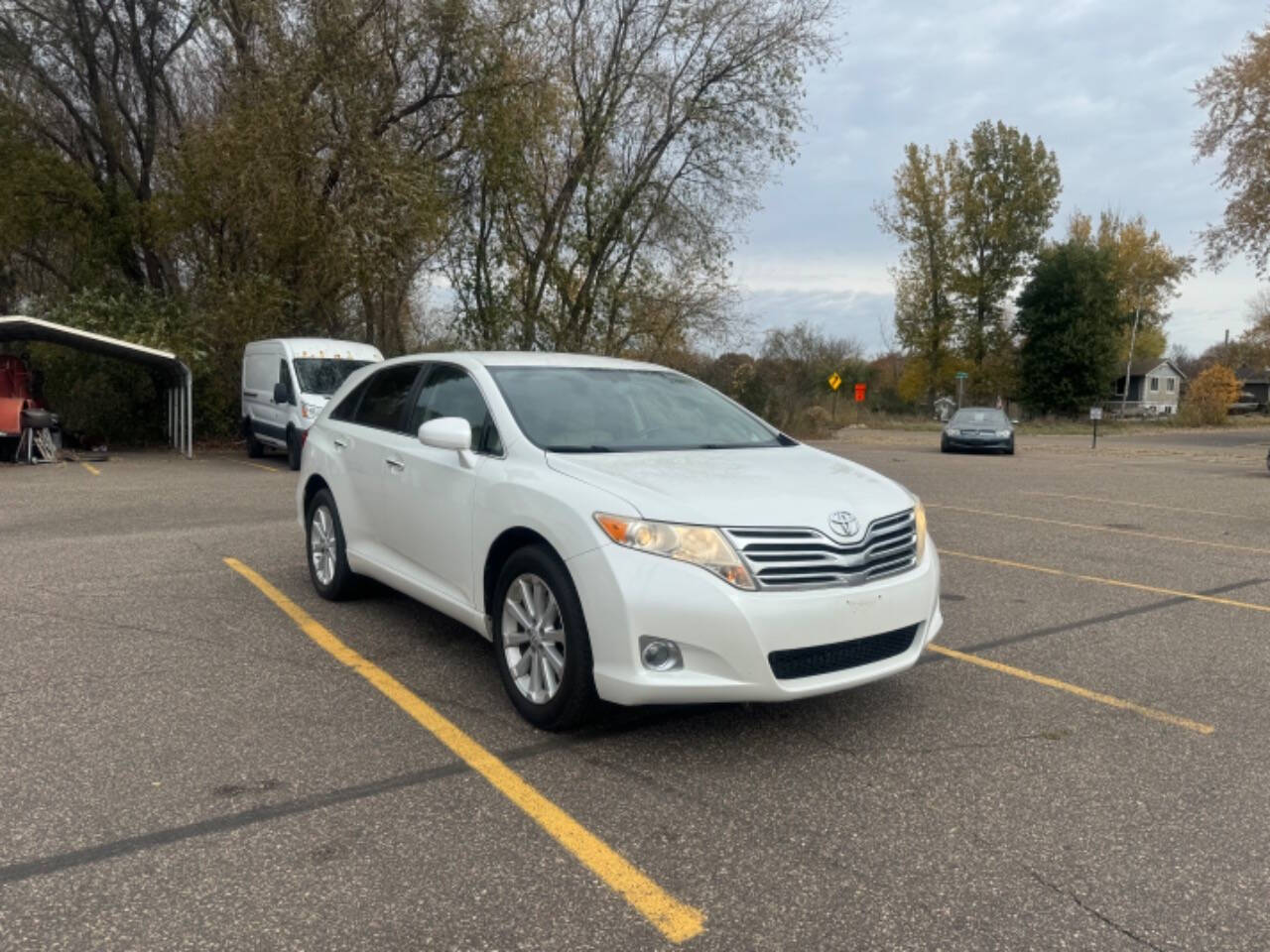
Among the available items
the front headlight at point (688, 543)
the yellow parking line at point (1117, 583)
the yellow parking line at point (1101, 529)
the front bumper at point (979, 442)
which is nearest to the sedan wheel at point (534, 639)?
the front headlight at point (688, 543)

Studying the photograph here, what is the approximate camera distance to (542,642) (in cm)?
401

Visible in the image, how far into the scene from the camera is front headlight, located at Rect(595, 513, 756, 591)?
3.56 m

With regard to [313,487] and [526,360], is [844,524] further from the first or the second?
[313,487]

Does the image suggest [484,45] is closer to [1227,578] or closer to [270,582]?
A: [270,582]

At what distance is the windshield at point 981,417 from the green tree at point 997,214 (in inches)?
1257

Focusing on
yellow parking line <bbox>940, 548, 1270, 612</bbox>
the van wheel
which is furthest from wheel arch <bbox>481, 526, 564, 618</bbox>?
the van wheel

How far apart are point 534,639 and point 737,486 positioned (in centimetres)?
105

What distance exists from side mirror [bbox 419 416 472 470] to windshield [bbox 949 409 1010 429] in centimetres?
2386

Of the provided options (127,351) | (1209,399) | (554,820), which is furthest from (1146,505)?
(1209,399)

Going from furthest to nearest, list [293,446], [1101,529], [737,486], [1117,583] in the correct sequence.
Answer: [293,446]
[1101,529]
[1117,583]
[737,486]

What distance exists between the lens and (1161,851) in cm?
314

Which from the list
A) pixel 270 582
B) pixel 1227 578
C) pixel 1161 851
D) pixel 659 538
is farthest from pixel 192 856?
pixel 1227 578

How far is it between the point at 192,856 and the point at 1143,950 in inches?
109

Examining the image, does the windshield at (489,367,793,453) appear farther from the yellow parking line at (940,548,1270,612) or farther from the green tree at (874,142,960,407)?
the green tree at (874,142,960,407)
